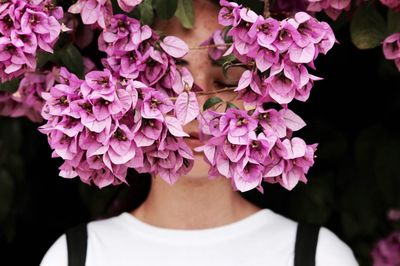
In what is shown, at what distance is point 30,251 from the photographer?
7.99ft

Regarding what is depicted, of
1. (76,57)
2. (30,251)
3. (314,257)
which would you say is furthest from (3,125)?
(314,257)

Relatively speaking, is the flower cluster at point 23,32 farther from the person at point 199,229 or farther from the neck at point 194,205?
the neck at point 194,205

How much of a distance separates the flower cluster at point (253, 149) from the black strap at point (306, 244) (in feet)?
1.23

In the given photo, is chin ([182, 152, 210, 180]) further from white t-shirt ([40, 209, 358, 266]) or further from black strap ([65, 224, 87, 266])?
black strap ([65, 224, 87, 266])

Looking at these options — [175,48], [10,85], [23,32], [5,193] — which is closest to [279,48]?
[175,48]

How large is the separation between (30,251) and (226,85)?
1067 mm

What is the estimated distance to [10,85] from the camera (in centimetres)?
149

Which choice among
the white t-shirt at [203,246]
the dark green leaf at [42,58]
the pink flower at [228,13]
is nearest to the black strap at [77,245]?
the white t-shirt at [203,246]

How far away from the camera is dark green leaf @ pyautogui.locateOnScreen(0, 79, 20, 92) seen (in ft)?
4.87

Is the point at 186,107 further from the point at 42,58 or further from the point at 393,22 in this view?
the point at 393,22

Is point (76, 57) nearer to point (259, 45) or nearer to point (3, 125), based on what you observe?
point (259, 45)

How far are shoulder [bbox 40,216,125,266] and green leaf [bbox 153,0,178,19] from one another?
44 centimetres

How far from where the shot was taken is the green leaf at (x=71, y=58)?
1.48 m

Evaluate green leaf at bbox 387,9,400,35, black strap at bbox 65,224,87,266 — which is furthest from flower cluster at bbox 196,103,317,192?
black strap at bbox 65,224,87,266
